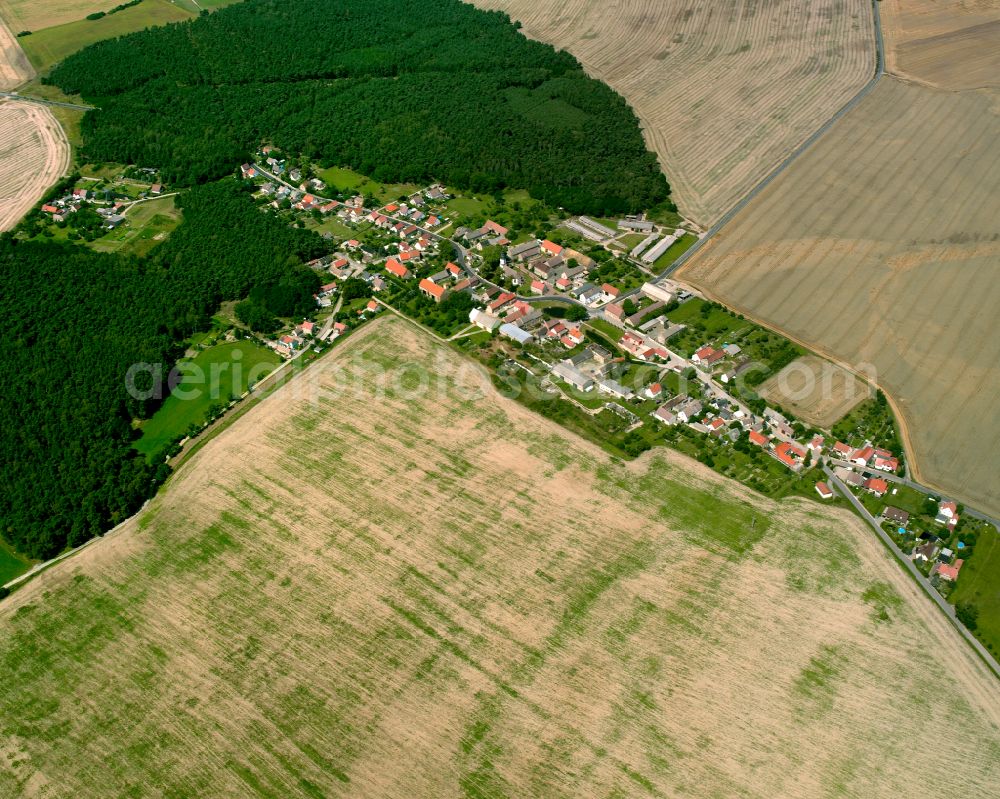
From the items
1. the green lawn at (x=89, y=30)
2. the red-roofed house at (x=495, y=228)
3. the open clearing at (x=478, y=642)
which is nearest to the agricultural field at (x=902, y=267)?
the open clearing at (x=478, y=642)

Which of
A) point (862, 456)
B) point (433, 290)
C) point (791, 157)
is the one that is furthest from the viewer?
point (791, 157)

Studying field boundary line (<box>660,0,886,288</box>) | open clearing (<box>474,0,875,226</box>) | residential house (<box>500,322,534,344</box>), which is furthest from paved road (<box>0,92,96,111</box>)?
field boundary line (<box>660,0,886,288</box>)

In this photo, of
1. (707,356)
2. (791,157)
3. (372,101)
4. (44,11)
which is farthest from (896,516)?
(44,11)

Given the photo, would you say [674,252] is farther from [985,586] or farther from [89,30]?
[89,30]

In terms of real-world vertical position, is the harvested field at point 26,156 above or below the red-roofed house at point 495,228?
below

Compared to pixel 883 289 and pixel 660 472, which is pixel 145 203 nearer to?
pixel 660 472

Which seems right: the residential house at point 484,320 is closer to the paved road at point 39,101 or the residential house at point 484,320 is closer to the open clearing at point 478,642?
the open clearing at point 478,642
